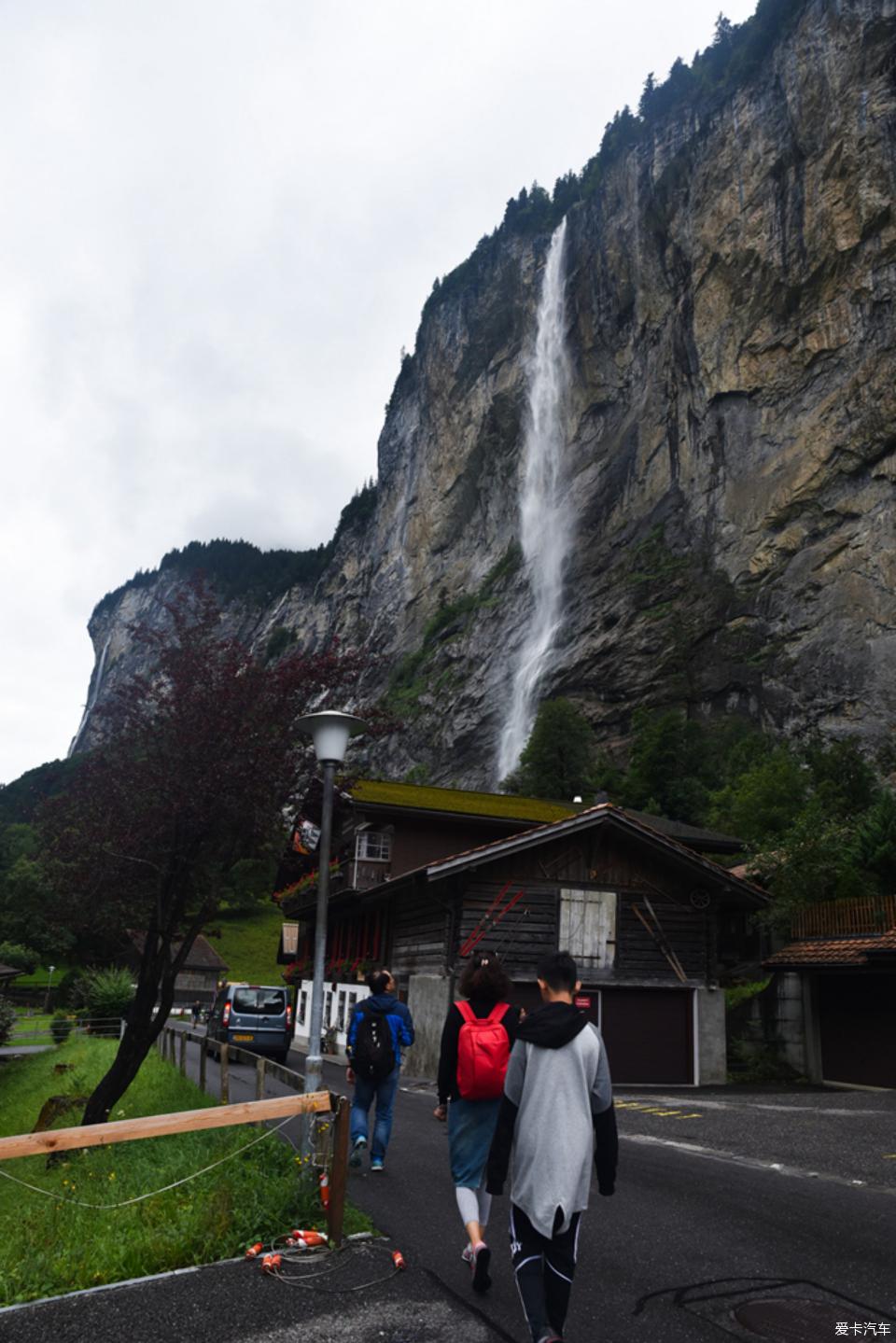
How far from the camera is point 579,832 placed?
887 inches

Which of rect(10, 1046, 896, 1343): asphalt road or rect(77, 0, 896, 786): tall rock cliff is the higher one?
rect(77, 0, 896, 786): tall rock cliff

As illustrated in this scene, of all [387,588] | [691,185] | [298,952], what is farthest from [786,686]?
[387,588]

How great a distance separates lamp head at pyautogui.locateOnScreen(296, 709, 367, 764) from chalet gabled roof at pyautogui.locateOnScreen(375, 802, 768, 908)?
12106 mm

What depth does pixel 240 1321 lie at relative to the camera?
5094mm

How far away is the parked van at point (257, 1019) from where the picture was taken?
2398 cm

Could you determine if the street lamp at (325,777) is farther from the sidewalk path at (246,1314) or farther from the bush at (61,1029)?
the bush at (61,1029)

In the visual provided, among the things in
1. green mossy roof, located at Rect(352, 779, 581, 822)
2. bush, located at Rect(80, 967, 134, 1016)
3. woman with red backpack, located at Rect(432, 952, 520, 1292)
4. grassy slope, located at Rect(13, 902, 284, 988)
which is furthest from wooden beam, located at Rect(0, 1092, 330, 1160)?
grassy slope, located at Rect(13, 902, 284, 988)

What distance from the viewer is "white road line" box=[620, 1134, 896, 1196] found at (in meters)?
9.16

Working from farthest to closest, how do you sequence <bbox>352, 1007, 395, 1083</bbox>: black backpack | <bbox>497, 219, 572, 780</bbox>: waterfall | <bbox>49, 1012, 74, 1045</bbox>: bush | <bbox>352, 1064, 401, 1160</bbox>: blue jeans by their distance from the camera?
<bbox>497, 219, 572, 780</bbox>: waterfall → <bbox>49, 1012, 74, 1045</bbox>: bush → <bbox>352, 1064, 401, 1160</bbox>: blue jeans → <bbox>352, 1007, 395, 1083</bbox>: black backpack

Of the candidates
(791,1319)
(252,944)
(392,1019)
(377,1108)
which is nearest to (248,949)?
(252,944)

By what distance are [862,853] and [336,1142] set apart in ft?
73.1

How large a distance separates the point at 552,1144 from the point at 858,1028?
62.2ft

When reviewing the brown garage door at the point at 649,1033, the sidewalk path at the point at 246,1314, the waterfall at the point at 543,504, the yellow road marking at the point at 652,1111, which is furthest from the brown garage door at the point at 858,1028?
the waterfall at the point at 543,504

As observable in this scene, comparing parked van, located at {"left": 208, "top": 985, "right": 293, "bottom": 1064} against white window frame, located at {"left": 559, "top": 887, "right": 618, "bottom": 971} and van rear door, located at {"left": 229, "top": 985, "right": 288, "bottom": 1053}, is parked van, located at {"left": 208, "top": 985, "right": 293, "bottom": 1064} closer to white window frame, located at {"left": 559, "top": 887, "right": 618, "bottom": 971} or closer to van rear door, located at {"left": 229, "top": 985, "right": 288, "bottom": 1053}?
van rear door, located at {"left": 229, "top": 985, "right": 288, "bottom": 1053}
